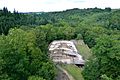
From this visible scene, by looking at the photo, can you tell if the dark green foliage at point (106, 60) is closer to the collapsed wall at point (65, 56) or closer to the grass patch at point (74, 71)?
the grass patch at point (74, 71)

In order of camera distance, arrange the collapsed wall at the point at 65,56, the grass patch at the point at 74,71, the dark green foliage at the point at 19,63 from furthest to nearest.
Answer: the collapsed wall at the point at 65,56
the grass patch at the point at 74,71
the dark green foliage at the point at 19,63

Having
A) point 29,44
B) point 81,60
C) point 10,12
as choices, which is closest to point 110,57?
point 29,44

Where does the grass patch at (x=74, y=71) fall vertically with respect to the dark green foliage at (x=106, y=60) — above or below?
below

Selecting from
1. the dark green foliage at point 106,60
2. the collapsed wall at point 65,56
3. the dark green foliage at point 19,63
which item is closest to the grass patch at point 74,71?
the collapsed wall at point 65,56

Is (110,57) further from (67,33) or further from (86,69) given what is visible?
(67,33)

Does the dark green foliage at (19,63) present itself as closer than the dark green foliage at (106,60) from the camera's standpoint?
Yes

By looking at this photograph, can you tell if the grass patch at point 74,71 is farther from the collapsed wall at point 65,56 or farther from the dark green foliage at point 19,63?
the dark green foliage at point 19,63

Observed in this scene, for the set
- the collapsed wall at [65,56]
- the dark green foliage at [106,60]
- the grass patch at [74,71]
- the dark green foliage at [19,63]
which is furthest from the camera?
the collapsed wall at [65,56]

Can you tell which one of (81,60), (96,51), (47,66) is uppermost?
(96,51)

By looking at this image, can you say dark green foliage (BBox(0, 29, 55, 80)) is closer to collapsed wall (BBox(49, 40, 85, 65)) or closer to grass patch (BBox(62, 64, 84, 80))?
A: grass patch (BBox(62, 64, 84, 80))
